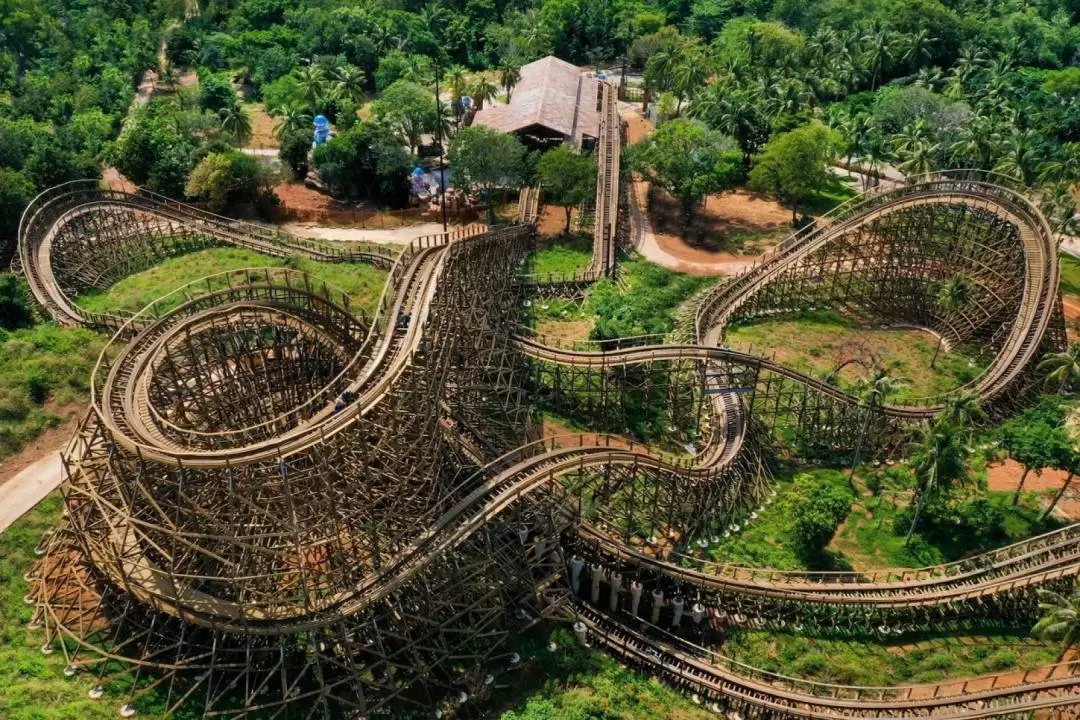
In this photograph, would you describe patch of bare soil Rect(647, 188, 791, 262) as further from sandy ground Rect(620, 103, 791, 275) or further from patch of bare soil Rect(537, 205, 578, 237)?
patch of bare soil Rect(537, 205, 578, 237)

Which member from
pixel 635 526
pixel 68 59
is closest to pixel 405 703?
pixel 635 526

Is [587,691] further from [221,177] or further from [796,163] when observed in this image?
[796,163]

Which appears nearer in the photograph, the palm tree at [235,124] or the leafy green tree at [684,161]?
the leafy green tree at [684,161]

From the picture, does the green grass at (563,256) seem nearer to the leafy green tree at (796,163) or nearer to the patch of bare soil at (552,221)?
the patch of bare soil at (552,221)

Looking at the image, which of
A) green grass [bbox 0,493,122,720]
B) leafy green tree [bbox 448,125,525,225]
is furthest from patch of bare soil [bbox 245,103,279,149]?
green grass [bbox 0,493,122,720]

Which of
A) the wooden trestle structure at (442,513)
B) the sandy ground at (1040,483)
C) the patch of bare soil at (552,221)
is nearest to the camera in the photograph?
the wooden trestle structure at (442,513)

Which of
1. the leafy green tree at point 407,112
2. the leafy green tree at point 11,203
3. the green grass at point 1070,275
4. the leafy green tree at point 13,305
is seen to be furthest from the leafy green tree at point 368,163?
the green grass at point 1070,275
